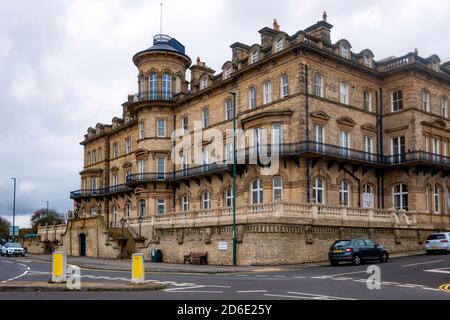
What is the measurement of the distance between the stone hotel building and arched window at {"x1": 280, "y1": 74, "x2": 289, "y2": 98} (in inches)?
3.6

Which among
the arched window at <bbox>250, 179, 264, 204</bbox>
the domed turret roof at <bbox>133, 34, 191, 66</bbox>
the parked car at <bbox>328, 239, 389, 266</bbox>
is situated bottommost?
the parked car at <bbox>328, 239, 389, 266</bbox>

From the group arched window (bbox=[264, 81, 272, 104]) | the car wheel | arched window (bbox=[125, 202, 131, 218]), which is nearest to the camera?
the car wheel

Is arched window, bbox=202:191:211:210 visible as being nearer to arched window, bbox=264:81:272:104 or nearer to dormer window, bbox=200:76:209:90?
dormer window, bbox=200:76:209:90

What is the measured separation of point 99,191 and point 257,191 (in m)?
30.8

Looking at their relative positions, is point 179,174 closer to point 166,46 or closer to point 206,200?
point 206,200

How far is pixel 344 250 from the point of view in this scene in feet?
92.1

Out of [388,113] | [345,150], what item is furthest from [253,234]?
[388,113]

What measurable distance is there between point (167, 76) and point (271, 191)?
18859mm

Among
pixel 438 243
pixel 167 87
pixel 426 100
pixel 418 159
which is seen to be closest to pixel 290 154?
pixel 418 159

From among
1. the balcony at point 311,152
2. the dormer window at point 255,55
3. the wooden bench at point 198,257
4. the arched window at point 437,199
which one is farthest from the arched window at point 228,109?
the arched window at point 437,199

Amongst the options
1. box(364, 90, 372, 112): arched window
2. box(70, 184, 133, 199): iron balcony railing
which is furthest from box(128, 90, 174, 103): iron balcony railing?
box(364, 90, 372, 112): arched window

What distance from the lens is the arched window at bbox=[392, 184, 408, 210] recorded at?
42.5 m

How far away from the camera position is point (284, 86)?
40.4 metres

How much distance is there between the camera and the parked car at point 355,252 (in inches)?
1099
